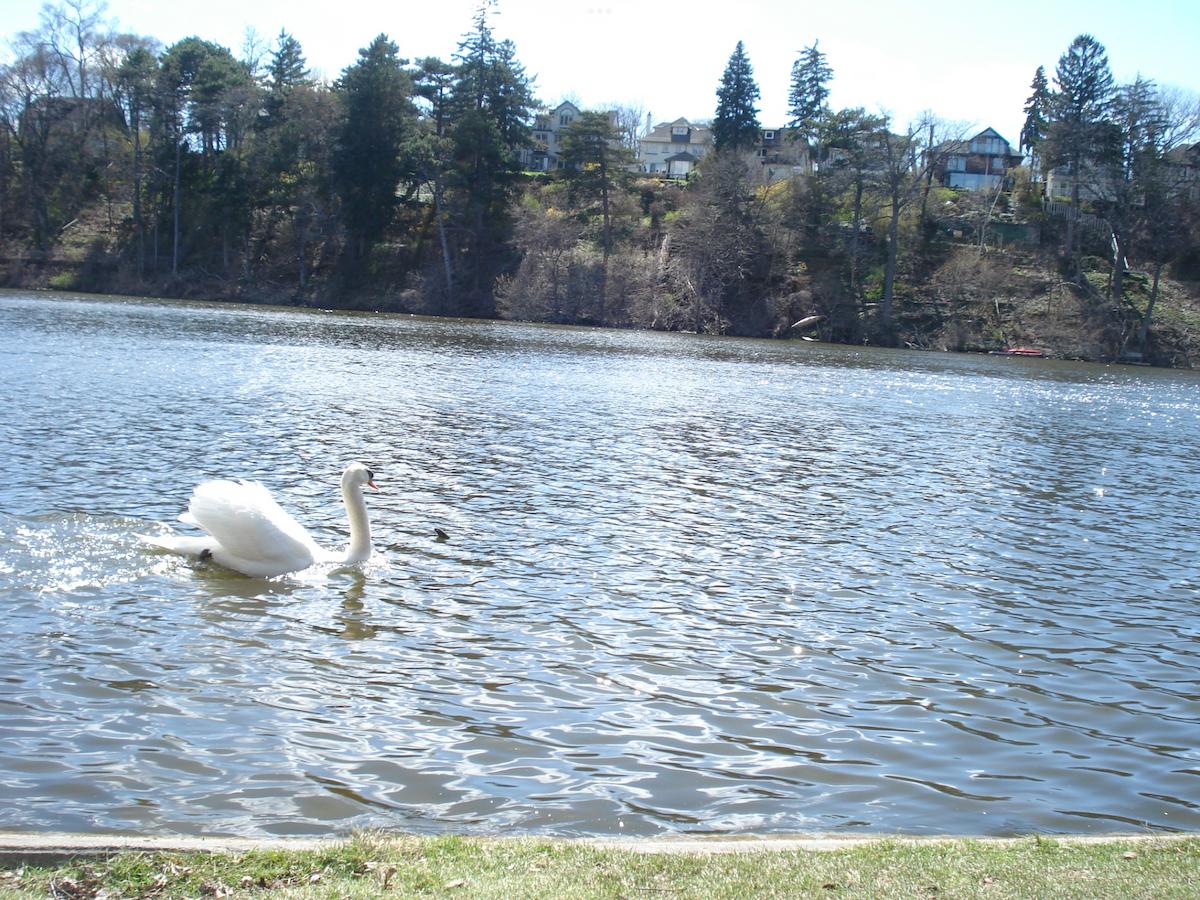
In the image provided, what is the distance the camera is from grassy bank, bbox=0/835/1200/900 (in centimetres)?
433

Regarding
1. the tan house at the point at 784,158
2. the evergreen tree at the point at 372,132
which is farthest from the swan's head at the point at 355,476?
the tan house at the point at 784,158

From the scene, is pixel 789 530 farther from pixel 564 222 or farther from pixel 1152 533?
pixel 564 222

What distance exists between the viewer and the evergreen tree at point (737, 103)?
92.0m

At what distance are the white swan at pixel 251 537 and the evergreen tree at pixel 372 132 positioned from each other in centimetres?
7357

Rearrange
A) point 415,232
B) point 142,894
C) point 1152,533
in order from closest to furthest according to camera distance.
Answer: point 142,894 < point 1152,533 < point 415,232

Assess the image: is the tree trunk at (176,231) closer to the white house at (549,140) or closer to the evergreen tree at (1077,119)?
the white house at (549,140)

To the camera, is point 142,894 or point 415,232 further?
point 415,232

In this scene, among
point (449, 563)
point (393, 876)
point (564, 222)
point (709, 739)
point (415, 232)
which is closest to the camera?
point (393, 876)

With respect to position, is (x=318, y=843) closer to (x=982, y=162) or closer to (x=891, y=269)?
(x=891, y=269)

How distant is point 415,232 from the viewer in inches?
3438

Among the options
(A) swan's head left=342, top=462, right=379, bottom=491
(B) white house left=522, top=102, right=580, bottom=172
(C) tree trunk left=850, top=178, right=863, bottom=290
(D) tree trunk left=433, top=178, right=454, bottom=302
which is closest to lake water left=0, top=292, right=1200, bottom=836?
(A) swan's head left=342, top=462, right=379, bottom=491

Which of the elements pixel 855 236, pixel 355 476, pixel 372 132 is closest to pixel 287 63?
pixel 372 132

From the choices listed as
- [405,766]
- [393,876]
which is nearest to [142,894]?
[393,876]

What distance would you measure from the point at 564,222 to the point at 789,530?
70.5 metres
